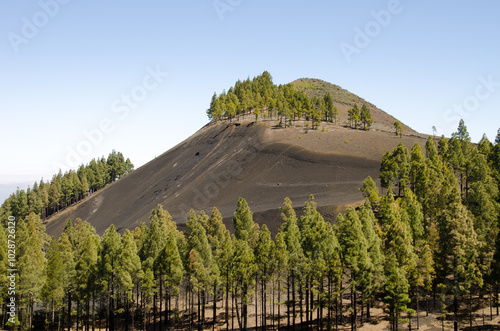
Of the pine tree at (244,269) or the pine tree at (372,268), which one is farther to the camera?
the pine tree at (244,269)

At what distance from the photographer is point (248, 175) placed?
12731 centimetres

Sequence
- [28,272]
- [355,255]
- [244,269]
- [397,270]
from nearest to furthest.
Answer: [397,270], [355,255], [244,269], [28,272]

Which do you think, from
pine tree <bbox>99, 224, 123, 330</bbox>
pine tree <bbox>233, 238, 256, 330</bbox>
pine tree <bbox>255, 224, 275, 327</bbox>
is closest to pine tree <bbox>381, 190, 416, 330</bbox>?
pine tree <bbox>255, 224, 275, 327</bbox>

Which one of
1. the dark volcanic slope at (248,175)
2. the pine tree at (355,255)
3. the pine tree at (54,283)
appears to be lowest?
the pine tree at (54,283)

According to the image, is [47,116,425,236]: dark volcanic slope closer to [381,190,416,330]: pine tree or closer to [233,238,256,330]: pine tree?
[233,238,256,330]: pine tree

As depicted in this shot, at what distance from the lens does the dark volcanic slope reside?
11088 cm

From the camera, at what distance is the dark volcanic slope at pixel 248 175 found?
111 meters

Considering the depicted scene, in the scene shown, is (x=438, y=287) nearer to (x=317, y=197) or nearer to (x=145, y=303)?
(x=145, y=303)

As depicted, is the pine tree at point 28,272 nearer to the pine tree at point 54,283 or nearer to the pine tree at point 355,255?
the pine tree at point 54,283

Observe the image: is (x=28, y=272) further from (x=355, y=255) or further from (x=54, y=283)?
(x=355, y=255)

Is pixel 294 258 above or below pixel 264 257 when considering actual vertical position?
below

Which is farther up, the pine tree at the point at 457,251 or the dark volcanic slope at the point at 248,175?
the dark volcanic slope at the point at 248,175

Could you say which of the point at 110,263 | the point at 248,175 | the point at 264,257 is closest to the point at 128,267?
the point at 110,263

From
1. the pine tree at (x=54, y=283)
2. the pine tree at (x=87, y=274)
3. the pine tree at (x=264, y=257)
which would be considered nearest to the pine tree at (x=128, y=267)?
the pine tree at (x=87, y=274)
